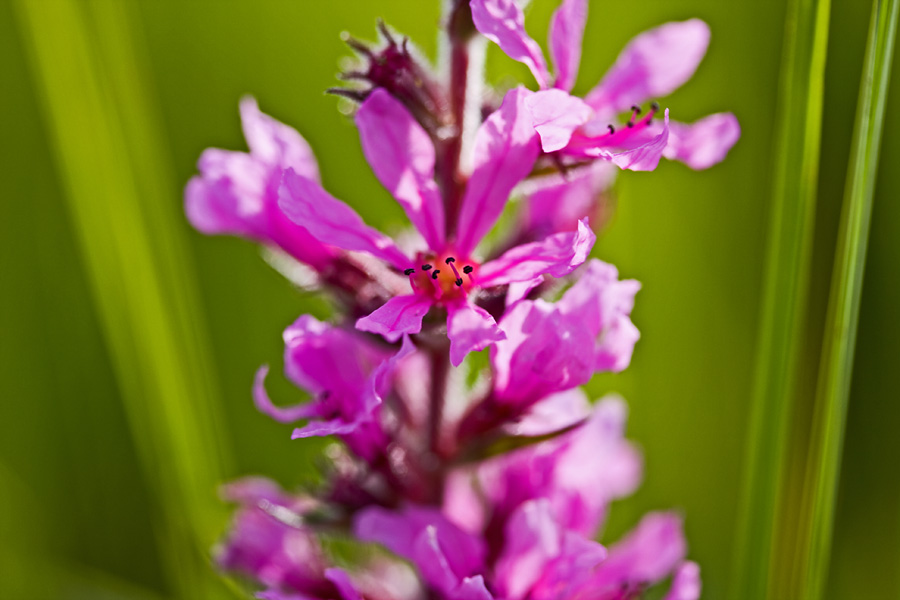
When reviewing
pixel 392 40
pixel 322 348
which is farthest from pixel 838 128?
pixel 322 348

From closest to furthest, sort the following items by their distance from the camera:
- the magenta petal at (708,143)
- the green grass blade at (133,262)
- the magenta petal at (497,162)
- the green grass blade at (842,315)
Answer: the green grass blade at (842,315), the magenta petal at (497,162), the magenta petal at (708,143), the green grass blade at (133,262)

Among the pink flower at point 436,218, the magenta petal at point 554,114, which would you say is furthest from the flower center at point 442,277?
the magenta petal at point 554,114

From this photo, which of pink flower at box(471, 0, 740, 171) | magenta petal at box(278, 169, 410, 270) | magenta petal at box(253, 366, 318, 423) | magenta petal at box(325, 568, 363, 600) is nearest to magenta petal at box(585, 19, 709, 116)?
pink flower at box(471, 0, 740, 171)

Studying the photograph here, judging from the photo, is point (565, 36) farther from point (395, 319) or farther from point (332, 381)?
point (332, 381)

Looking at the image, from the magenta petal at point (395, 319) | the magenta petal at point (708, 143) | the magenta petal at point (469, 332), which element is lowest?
the magenta petal at point (469, 332)

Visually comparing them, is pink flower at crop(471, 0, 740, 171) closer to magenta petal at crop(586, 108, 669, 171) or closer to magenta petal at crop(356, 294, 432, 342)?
magenta petal at crop(586, 108, 669, 171)

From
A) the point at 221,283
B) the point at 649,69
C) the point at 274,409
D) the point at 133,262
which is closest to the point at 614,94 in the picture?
the point at 649,69

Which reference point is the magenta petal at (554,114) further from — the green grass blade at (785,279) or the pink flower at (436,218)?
the green grass blade at (785,279)
